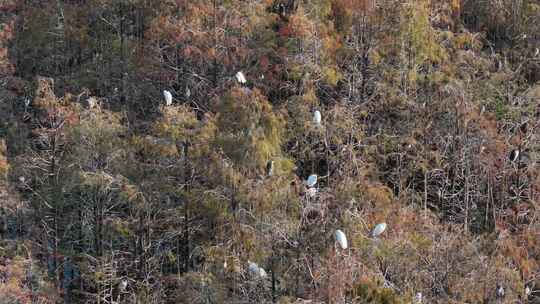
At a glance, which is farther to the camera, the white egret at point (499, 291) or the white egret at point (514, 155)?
the white egret at point (514, 155)

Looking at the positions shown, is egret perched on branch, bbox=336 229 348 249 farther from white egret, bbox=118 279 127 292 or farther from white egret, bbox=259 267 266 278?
white egret, bbox=118 279 127 292

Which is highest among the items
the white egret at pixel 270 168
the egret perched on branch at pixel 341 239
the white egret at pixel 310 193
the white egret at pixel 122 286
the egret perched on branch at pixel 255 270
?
the egret perched on branch at pixel 341 239

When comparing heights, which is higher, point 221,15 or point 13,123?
point 221,15

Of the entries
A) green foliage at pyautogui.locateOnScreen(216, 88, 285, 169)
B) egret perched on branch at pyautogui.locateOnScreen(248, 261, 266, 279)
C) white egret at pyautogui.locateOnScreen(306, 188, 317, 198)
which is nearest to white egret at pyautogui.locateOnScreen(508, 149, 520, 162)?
green foliage at pyautogui.locateOnScreen(216, 88, 285, 169)

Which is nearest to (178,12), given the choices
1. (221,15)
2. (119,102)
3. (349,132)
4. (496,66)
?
(221,15)

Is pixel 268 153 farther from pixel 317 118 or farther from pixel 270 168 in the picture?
pixel 317 118

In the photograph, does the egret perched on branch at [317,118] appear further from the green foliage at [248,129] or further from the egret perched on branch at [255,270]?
the egret perched on branch at [255,270]

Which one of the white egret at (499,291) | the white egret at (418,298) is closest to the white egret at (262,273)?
the white egret at (418,298)

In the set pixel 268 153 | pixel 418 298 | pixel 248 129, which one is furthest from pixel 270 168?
Result: pixel 418 298

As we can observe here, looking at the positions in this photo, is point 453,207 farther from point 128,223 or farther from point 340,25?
point 128,223
